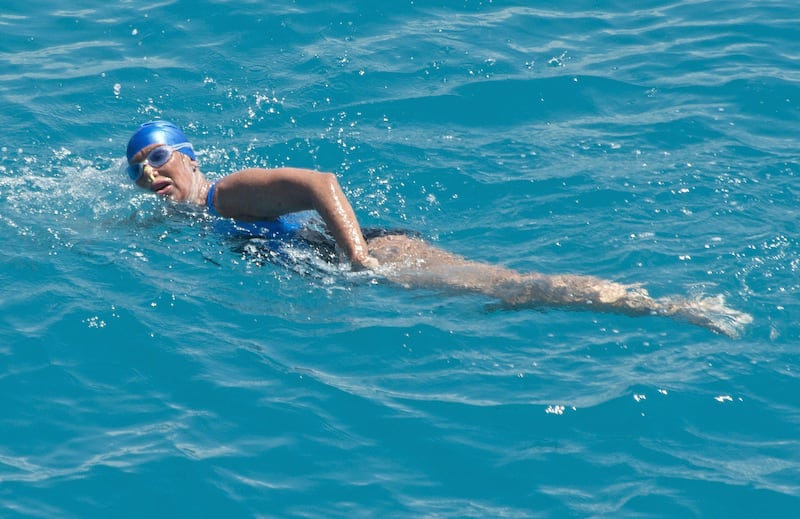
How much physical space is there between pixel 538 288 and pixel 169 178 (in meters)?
3.03

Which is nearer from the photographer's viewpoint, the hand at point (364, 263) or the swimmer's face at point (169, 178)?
the hand at point (364, 263)

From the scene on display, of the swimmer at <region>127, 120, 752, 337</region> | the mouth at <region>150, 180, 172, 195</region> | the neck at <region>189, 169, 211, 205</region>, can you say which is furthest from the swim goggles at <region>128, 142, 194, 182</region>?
the neck at <region>189, 169, 211, 205</region>

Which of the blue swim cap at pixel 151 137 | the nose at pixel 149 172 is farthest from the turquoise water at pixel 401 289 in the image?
the blue swim cap at pixel 151 137

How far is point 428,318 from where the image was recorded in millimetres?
7207

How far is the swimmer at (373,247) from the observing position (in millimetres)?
7074

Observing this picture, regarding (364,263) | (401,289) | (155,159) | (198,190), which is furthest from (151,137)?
(401,289)

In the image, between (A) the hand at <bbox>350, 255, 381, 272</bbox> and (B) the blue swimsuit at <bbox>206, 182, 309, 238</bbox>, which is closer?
(A) the hand at <bbox>350, 255, 381, 272</bbox>

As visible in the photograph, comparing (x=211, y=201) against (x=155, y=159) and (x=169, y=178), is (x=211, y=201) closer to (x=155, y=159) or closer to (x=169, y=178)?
(x=169, y=178)

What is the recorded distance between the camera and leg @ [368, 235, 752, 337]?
23.0ft

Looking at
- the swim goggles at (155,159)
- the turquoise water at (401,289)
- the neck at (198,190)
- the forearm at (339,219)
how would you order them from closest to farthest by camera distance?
the turquoise water at (401,289) → the forearm at (339,219) → the swim goggles at (155,159) → the neck at (198,190)

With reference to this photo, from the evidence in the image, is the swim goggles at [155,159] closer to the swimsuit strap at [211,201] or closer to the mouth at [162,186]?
the mouth at [162,186]

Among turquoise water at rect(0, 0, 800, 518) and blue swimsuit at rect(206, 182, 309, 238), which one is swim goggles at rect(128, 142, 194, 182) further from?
blue swimsuit at rect(206, 182, 309, 238)

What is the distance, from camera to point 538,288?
722cm

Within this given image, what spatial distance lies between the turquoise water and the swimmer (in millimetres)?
131
